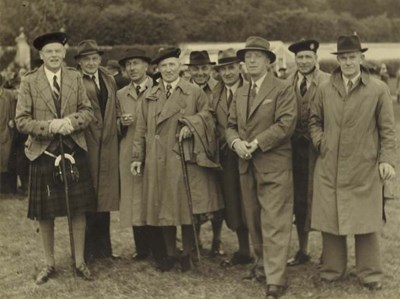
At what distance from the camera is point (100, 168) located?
6.04 m

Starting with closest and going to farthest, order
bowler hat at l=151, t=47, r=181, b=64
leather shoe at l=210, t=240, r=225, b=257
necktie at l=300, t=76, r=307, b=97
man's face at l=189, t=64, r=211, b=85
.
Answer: bowler hat at l=151, t=47, r=181, b=64 → necktie at l=300, t=76, r=307, b=97 → leather shoe at l=210, t=240, r=225, b=257 → man's face at l=189, t=64, r=211, b=85

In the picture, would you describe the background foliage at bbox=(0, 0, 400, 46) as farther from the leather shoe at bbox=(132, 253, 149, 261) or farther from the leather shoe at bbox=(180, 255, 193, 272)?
the leather shoe at bbox=(180, 255, 193, 272)

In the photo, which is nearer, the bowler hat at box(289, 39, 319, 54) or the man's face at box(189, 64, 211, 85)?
the bowler hat at box(289, 39, 319, 54)

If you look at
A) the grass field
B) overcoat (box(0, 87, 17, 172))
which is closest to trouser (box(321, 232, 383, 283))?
the grass field

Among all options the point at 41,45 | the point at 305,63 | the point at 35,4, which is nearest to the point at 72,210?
the point at 41,45

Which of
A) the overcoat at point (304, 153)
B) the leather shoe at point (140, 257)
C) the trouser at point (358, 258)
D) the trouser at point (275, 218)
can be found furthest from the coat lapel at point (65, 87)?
the trouser at point (358, 258)

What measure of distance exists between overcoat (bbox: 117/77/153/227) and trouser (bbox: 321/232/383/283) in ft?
6.16

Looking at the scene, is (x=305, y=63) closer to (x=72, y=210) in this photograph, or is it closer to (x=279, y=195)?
(x=279, y=195)

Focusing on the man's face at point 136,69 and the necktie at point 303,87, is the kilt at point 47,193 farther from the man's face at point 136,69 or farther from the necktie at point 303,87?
the necktie at point 303,87

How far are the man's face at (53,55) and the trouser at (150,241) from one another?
1.90 m

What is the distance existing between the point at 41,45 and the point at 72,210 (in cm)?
152

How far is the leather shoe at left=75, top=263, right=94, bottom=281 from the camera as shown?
18.8 feet

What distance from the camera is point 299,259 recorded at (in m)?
6.20

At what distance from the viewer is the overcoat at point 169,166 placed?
18.8ft
